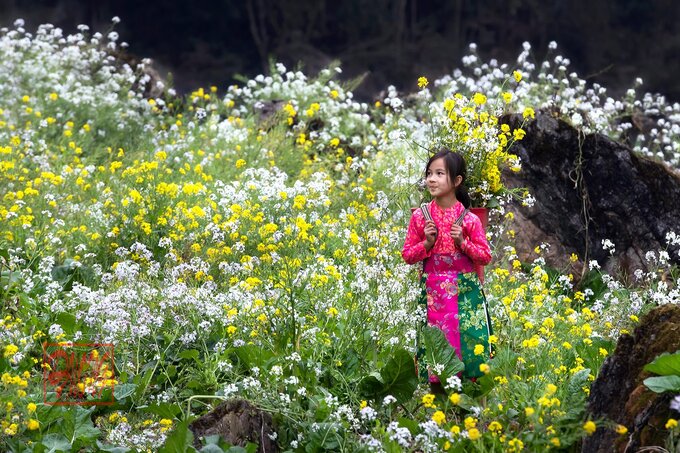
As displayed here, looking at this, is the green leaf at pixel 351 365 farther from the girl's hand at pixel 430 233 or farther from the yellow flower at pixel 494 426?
the yellow flower at pixel 494 426

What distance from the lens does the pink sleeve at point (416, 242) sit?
4656 millimetres

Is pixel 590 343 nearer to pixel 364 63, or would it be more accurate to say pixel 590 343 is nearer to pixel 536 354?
pixel 536 354

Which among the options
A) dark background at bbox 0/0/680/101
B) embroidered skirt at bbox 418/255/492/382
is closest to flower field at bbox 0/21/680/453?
embroidered skirt at bbox 418/255/492/382

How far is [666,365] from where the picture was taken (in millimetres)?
3342

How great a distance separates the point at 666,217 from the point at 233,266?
3.65 m

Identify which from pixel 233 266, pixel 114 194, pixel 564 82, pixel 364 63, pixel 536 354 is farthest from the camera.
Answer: pixel 364 63

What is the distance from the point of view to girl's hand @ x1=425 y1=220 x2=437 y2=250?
4543 millimetres

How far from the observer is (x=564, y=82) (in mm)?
8734

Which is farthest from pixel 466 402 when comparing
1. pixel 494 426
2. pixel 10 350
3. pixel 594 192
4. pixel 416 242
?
pixel 594 192

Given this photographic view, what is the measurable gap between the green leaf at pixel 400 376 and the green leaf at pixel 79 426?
128 centimetres

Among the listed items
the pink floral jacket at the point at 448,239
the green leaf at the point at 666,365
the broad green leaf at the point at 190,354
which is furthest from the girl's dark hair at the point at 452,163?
the green leaf at the point at 666,365

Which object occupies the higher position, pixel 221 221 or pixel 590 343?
pixel 221 221

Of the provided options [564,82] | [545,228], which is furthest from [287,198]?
[564,82]

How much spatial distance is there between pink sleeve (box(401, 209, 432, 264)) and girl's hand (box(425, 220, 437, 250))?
0.21ft
